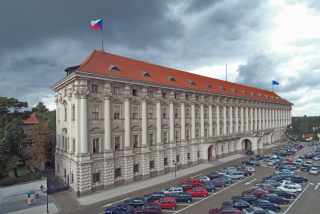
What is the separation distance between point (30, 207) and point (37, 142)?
16566 mm

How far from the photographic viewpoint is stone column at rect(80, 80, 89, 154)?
1211 inches

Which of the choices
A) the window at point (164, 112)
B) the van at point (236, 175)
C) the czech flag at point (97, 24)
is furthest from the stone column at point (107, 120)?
the van at point (236, 175)

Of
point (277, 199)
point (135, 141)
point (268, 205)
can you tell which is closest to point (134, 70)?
point (135, 141)

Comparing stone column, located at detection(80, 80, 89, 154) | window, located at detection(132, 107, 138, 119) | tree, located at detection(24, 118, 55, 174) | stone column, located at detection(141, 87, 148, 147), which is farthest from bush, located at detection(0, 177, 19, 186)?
stone column, located at detection(141, 87, 148, 147)

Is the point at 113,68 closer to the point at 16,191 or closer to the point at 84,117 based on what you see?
the point at 84,117

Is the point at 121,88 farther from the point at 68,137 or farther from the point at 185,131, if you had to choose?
the point at 185,131

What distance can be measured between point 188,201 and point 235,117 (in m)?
44.6

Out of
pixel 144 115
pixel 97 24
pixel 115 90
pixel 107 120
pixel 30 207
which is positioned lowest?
pixel 30 207

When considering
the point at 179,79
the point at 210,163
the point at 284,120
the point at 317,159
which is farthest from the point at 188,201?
the point at 284,120

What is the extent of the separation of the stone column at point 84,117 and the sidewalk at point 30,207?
8288 mm

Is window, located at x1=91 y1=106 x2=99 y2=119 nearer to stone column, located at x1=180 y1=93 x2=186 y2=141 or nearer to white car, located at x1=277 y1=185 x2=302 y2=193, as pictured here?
stone column, located at x1=180 y1=93 x2=186 y2=141

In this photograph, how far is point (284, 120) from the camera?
336ft

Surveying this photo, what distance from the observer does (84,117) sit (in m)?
31.0

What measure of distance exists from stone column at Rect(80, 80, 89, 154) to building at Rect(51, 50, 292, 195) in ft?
0.49
